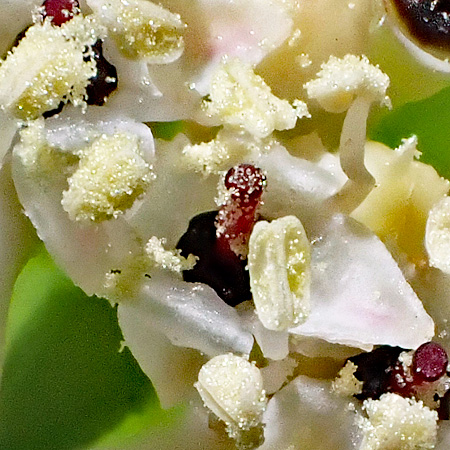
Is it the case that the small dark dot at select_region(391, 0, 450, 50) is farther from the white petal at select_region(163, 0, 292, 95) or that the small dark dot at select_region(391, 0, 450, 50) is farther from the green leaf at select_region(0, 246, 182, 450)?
the green leaf at select_region(0, 246, 182, 450)

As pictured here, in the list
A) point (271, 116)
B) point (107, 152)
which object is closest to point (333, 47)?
point (271, 116)

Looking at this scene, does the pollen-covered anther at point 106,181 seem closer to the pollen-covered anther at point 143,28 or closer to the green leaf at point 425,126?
the pollen-covered anther at point 143,28

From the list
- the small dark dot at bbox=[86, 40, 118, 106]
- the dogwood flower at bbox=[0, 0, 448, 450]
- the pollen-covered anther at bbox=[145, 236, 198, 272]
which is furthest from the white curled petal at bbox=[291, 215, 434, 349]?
the small dark dot at bbox=[86, 40, 118, 106]

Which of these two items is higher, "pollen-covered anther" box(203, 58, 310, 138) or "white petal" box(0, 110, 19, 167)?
"pollen-covered anther" box(203, 58, 310, 138)

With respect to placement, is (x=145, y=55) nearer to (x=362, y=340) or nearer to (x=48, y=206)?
(x=48, y=206)

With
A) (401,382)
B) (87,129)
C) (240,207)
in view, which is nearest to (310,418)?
(401,382)
